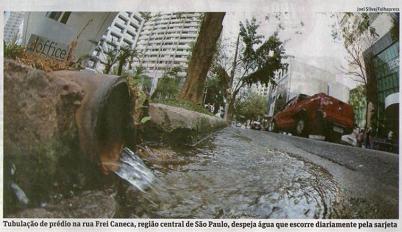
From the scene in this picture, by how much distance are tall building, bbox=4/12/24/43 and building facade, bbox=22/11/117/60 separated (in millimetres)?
32

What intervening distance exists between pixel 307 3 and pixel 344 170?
0.83 metres

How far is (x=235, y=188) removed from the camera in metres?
2.06

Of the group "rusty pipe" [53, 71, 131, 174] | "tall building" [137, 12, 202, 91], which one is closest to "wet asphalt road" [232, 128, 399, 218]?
"tall building" [137, 12, 202, 91]

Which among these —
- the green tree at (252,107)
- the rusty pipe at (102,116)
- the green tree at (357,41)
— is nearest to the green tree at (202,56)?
the green tree at (252,107)

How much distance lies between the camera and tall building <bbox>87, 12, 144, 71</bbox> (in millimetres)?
2168

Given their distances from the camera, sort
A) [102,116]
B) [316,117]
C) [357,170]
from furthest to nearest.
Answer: [316,117], [357,170], [102,116]

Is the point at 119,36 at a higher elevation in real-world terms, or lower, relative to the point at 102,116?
higher

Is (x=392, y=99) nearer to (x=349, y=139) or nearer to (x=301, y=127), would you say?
(x=349, y=139)

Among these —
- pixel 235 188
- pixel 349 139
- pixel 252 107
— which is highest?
pixel 252 107

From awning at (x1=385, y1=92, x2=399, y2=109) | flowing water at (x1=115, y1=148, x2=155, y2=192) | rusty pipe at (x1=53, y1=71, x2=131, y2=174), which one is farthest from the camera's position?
awning at (x1=385, y1=92, x2=399, y2=109)

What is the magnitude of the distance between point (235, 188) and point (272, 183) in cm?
18

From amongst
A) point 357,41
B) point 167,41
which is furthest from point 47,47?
point 357,41

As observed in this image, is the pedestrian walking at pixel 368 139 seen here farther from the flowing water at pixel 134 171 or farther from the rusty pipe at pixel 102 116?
the rusty pipe at pixel 102 116

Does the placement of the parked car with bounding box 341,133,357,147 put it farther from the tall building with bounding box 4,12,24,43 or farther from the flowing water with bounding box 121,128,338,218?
the tall building with bounding box 4,12,24,43
